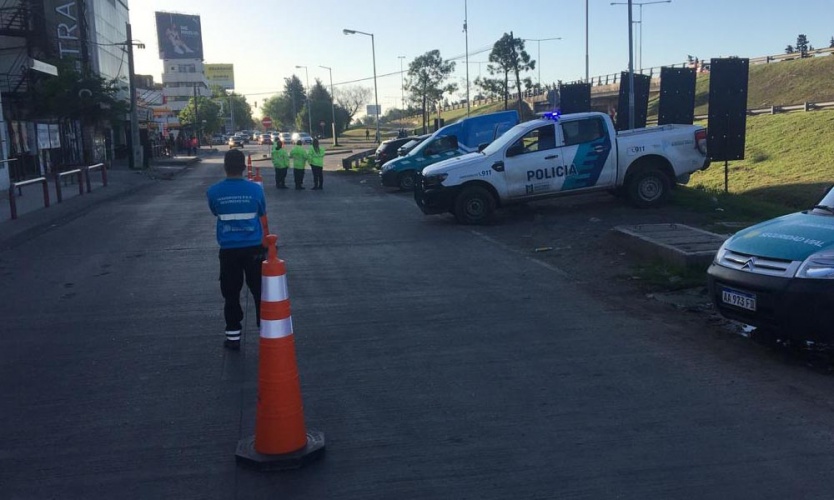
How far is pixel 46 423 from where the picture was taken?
522cm

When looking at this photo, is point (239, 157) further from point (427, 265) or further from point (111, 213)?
point (111, 213)

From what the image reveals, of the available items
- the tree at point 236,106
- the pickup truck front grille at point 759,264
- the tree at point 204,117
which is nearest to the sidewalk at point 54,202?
the pickup truck front grille at point 759,264

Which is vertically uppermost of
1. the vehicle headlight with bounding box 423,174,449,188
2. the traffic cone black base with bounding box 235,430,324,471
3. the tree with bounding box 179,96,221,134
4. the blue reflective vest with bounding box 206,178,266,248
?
the tree with bounding box 179,96,221,134

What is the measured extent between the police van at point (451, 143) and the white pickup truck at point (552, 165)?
7.96 metres

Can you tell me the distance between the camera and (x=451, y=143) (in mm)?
23656

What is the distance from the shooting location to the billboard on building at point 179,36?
124812 millimetres

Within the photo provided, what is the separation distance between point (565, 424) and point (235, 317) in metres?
3.14

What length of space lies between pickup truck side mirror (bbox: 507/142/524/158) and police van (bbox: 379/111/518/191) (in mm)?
7932

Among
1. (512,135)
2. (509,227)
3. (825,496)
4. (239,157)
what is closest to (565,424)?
(825,496)

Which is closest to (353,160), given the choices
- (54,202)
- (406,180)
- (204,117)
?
(406,180)

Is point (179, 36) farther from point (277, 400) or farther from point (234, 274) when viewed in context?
point (277, 400)

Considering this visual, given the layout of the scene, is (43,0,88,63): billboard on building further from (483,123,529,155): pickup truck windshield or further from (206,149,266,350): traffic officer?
(206,149,266,350): traffic officer

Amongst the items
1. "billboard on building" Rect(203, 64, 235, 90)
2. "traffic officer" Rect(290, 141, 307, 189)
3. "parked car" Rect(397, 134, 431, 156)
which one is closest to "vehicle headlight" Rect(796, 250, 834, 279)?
"traffic officer" Rect(290, 141, 307, 189)

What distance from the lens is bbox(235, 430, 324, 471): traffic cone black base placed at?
14.4ft
